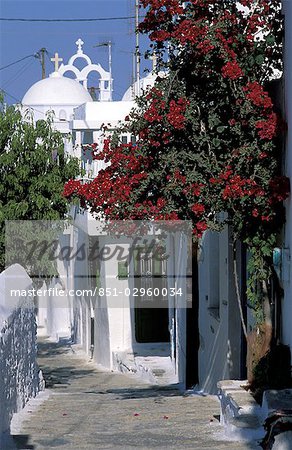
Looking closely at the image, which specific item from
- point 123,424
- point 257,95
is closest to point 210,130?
point 257,95

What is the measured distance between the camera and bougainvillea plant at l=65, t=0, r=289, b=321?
1017 centimetres

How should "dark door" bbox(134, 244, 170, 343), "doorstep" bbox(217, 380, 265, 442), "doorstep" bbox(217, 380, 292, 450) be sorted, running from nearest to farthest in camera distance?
1. "doorstep" bbox(217, 380, 292, 450)
2. "doorstep" bbox(217, 380, 265, 442)
3. "dark door" bbox(134, 244, 170, 343)

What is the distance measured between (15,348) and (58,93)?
2547 centimetres

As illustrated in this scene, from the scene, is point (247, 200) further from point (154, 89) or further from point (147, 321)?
point (147, 321)

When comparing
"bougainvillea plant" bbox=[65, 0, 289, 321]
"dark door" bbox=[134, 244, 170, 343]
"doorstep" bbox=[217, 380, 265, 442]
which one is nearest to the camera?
"doorstep" bbox=[217, 380, 265, 442]

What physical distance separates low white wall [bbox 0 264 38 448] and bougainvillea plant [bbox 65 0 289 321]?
1730 mm

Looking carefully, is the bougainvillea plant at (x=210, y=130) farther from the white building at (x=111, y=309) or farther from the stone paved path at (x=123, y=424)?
the white building at (x=111, y=309)

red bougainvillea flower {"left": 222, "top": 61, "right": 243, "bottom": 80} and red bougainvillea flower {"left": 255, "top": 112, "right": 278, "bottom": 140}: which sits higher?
red bougainvillea flower {"left": 222, "top": 61, "right": 243, "bottom": 80}

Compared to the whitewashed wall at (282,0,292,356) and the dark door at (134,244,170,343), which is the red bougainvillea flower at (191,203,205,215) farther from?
the dark door at (134,244,170,343)

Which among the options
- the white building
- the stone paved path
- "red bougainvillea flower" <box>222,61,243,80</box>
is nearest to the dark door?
the white building

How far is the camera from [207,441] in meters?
9.26

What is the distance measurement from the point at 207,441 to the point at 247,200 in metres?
2.60

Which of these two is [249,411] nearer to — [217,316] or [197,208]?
[197,208]

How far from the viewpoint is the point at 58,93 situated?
118 feet
